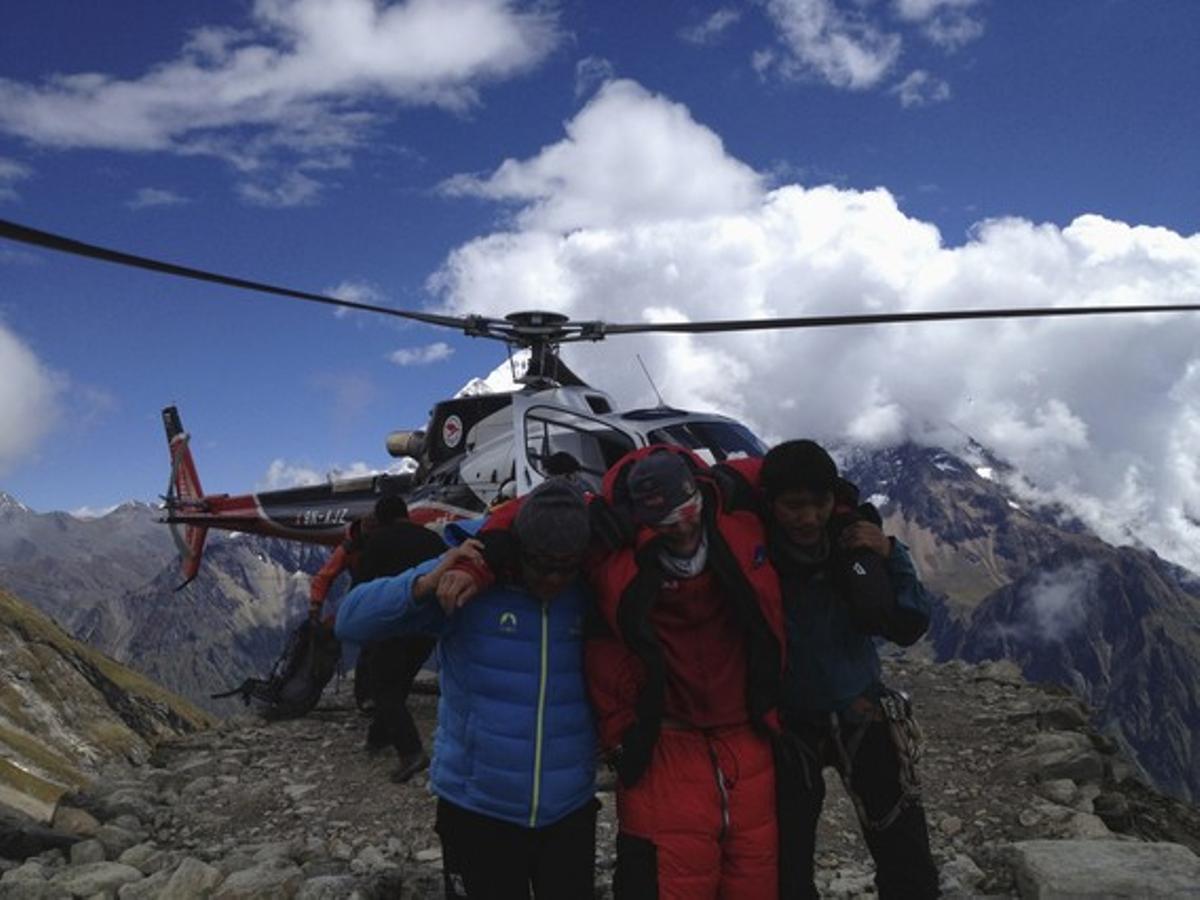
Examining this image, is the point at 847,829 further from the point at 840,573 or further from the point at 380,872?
the point at 840,573

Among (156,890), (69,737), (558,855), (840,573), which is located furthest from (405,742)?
(69,737)

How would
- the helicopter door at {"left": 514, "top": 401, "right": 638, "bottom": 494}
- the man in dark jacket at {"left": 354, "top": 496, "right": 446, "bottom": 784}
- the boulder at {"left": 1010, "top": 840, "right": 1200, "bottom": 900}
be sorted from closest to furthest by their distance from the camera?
the boulder at {"left": 1010, "top": 840, "right": 1200, "bottom": 900}, the man in dark jacket at {"left": 354, "top": 496, "right": 446, "bottom": 784}, the helicopter door at {"left": 514, "top": 401, "right": 638, "bottom": 494}

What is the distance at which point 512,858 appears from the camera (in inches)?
156

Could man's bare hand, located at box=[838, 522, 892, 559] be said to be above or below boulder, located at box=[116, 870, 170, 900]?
above

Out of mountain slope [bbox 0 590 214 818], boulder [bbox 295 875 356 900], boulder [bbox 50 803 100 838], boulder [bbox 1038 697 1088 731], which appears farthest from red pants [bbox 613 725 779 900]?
mountain slope [bbox 0 590 214 818]

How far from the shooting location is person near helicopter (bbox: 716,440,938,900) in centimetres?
409

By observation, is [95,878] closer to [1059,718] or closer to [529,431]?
[529,431]

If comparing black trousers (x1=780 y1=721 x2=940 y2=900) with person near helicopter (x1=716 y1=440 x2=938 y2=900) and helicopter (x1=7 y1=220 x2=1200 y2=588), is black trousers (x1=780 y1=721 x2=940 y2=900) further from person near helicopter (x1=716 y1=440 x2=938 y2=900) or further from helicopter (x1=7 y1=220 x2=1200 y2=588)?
helicopter (x1=7 y1=220 x2=1200 y2=588)

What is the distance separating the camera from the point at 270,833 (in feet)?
25.1

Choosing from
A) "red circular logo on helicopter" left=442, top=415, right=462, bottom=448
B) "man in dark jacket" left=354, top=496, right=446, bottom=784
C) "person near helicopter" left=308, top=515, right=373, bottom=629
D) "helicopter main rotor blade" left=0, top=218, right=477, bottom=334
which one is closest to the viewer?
"helicopter main rotor blade" left=0, top=218, right=477, bottom=334

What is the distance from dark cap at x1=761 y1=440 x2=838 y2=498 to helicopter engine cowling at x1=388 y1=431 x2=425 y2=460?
10180 millimetres

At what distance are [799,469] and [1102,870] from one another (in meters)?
3.37

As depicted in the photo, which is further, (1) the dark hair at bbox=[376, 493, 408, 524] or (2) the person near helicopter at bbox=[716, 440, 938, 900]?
(1) the dark hair at bbox=[376, 493, 408, 524]

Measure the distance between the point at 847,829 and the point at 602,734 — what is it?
4.40m
